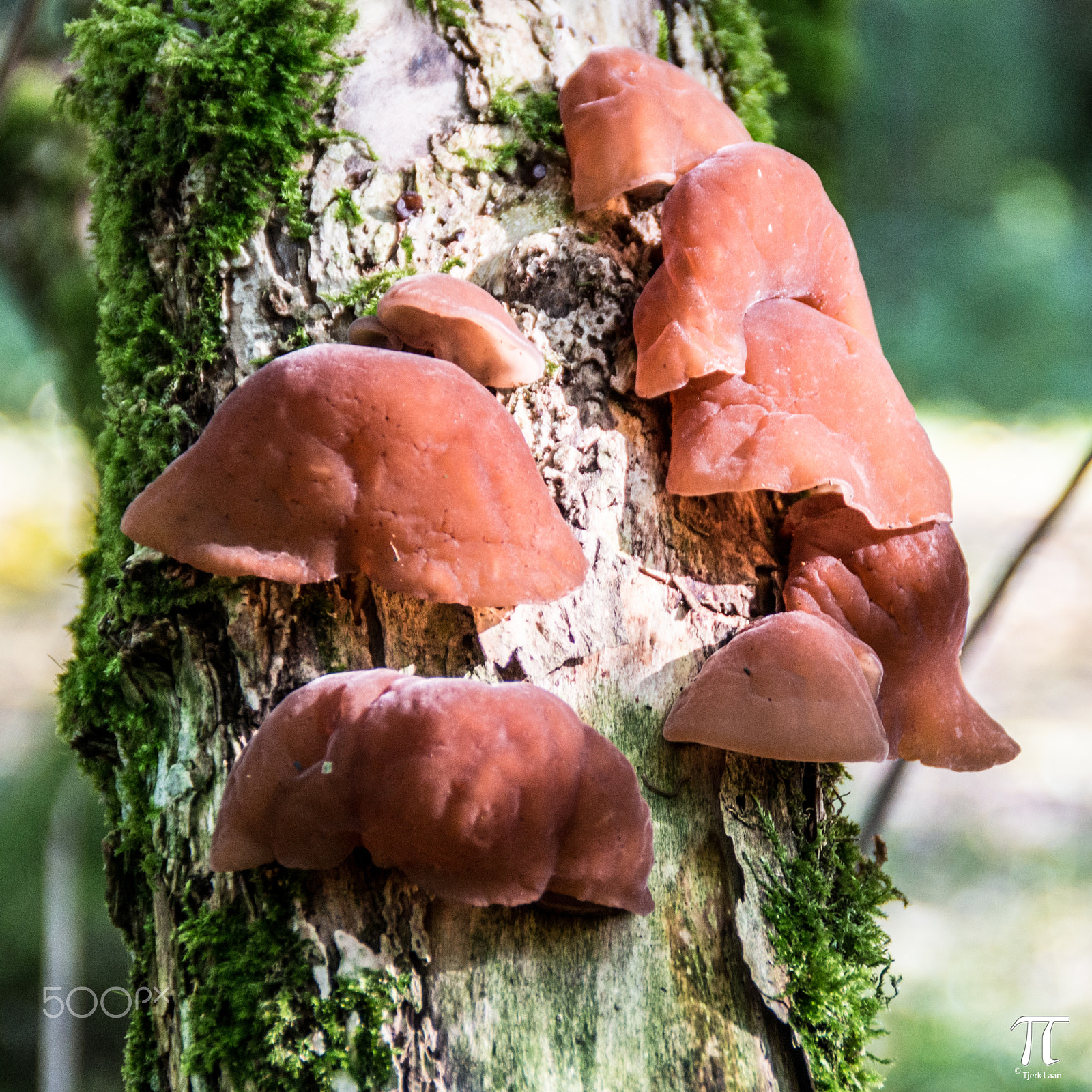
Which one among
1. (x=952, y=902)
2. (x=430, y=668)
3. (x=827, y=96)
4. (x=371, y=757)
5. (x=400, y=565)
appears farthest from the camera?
(x=952, y=902)

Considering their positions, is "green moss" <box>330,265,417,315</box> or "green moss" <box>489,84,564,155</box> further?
"green moss" <box>489,84,564,155</box>

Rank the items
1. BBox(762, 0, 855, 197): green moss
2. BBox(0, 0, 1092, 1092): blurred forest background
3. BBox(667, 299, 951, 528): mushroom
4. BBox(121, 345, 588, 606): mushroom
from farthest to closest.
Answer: BBox(0, 0, 1092, 1092): blurred forest background, BBox(762, 0, 855, 197): green moss, BBox(667, 299, 951, 528): mushroom, BBox(121, 345, 588, 606): mushroom

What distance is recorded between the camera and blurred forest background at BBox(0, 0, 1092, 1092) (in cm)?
422

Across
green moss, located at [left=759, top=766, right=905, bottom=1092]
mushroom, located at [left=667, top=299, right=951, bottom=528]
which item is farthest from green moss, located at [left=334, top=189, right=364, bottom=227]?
green moss, located at [left=759, top=766, right=905, bottom=1092]

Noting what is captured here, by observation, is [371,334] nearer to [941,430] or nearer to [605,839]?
[605,839]

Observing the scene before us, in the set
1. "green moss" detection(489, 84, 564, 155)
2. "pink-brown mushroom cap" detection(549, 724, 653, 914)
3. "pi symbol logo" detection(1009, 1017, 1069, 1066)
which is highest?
"green moss" detection(489, 84, 564, 155)

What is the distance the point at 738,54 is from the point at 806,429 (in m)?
1.23

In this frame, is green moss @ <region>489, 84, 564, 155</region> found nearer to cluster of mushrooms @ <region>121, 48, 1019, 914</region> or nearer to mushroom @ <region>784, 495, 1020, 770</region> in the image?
cluster of mushrooms @ <region>121, 48, 1019, 914</region>

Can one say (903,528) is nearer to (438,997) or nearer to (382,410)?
(382,410)

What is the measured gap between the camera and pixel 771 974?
146 cm

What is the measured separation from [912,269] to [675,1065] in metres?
8.94

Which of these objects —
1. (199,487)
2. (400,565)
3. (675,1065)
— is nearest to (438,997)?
(675,1065)

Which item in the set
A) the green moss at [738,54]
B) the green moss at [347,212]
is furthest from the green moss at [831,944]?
the green moss at [738,54]

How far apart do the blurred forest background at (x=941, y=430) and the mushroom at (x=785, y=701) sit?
137 cm
